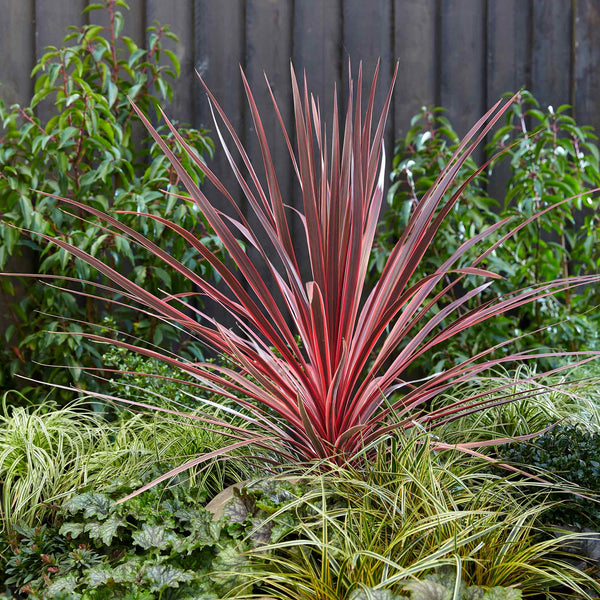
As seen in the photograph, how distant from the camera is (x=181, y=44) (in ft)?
8.34

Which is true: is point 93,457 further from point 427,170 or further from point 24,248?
point 427,170

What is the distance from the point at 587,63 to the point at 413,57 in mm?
861

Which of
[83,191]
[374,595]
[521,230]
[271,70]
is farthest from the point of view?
[271,70]

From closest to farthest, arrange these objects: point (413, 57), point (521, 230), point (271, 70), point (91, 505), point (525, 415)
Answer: point (91, 505) → point (525, 415) → point (521, 230) → point (271, 70) → point (413, 57)

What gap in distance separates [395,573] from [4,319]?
6.33 ft

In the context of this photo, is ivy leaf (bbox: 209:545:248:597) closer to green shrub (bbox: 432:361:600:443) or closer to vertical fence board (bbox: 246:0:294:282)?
green shrub (bbox: 432:361:600:443)

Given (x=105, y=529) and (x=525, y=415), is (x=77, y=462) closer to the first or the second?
(x=105, y=529)

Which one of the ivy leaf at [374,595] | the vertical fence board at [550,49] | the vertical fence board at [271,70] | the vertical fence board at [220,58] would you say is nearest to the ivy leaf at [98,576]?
the ivy leaf at [374,595]

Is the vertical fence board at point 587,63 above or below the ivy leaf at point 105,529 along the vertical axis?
above

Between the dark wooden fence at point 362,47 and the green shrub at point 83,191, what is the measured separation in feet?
0.45

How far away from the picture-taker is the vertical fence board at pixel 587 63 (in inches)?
112

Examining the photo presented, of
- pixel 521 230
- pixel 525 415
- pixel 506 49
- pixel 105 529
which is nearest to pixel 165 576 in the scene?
pixel 105 529

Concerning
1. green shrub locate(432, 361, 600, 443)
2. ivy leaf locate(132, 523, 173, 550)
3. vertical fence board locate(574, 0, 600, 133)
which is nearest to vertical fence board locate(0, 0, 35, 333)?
ivy leaf locate(132, 523, 173, 550)

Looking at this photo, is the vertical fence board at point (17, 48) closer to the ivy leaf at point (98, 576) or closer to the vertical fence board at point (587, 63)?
the ivy leaf at point (98, 576)
